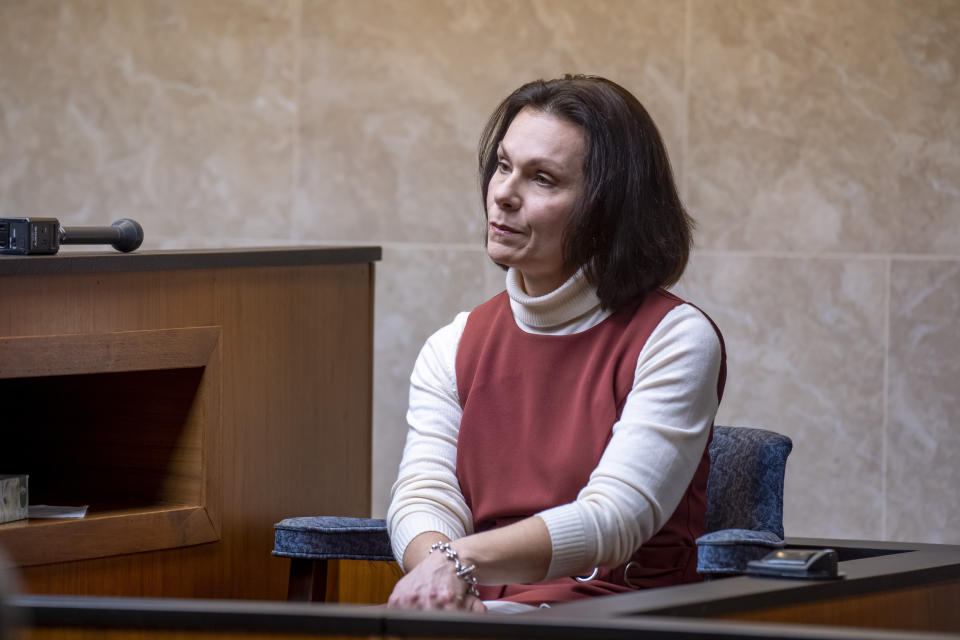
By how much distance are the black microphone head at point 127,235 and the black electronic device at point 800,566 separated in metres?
1.18

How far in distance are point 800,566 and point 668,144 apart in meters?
2.46

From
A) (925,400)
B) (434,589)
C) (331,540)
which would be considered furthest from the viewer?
(925,400)

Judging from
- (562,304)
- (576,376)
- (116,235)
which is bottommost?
(576,376)

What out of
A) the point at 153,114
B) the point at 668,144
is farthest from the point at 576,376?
the point at 153,114

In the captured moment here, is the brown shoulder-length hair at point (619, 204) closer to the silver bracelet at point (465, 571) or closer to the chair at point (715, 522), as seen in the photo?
the chair at point (715, 522)

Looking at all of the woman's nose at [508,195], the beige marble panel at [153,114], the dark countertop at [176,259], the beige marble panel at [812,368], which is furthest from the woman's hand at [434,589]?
the beige marble panel at [153,114]

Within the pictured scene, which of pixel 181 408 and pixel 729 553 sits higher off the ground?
pixel 181 408

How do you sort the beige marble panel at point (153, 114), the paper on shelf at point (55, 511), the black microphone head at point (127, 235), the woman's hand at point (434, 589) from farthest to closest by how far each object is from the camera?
the beige marble panel at point (153, 114), the black microphone head at point (127, 235), the paper on shelf at point (55, 511), the woman's hand at point (434, 589)

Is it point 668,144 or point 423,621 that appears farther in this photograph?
point 668,144

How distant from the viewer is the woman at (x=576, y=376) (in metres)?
1.89

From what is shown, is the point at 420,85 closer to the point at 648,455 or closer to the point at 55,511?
the point at 55,511

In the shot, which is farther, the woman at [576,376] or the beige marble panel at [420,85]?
the beige marble panel at [420,85]

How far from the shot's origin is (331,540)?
2092 mm

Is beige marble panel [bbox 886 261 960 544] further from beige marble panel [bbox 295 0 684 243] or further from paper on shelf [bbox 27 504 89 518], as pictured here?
paper on shelf [bbox 27 504 89 518]
